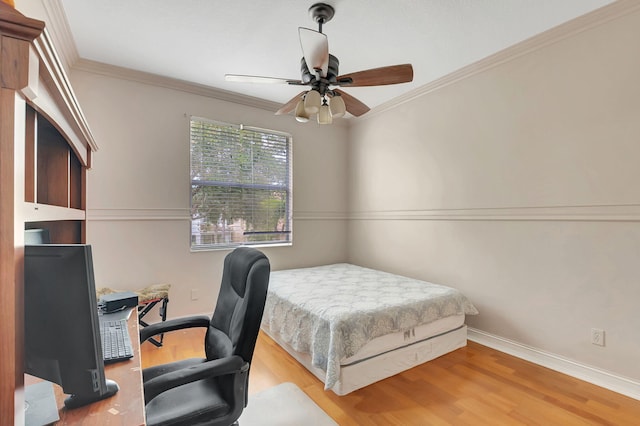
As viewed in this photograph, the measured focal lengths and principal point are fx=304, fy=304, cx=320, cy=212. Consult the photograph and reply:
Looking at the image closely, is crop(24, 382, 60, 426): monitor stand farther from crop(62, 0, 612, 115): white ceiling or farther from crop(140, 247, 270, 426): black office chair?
crop(62, 0, 612, 115): white ceiling

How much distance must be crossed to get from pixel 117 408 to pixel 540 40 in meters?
3.43

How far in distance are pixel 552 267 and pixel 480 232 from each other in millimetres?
633

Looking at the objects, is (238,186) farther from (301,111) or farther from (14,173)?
(14,173)

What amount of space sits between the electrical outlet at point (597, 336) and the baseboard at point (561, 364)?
7.6 inches

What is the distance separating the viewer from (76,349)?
77 centimetres

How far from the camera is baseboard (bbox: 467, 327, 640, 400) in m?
2.07

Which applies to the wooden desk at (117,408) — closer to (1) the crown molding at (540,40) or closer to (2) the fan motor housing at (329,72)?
(2) the fan motor housing at (329,72)

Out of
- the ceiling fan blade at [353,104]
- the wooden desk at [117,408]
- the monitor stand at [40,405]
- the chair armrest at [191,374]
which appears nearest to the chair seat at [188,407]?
the chair armrest at [191,374]

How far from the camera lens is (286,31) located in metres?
2.41

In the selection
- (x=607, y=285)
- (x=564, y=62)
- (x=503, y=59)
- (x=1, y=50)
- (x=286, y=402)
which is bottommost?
(x=286, y=402)

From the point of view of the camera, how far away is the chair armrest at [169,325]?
4.99 feet

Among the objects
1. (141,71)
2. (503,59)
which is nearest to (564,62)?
(503,59)

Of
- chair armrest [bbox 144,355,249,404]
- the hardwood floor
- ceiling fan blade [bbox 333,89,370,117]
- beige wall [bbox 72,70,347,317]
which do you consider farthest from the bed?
ceiling fan blade [bbox 333,89,370,117]

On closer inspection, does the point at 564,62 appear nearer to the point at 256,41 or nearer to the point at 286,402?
the point at 256,41
